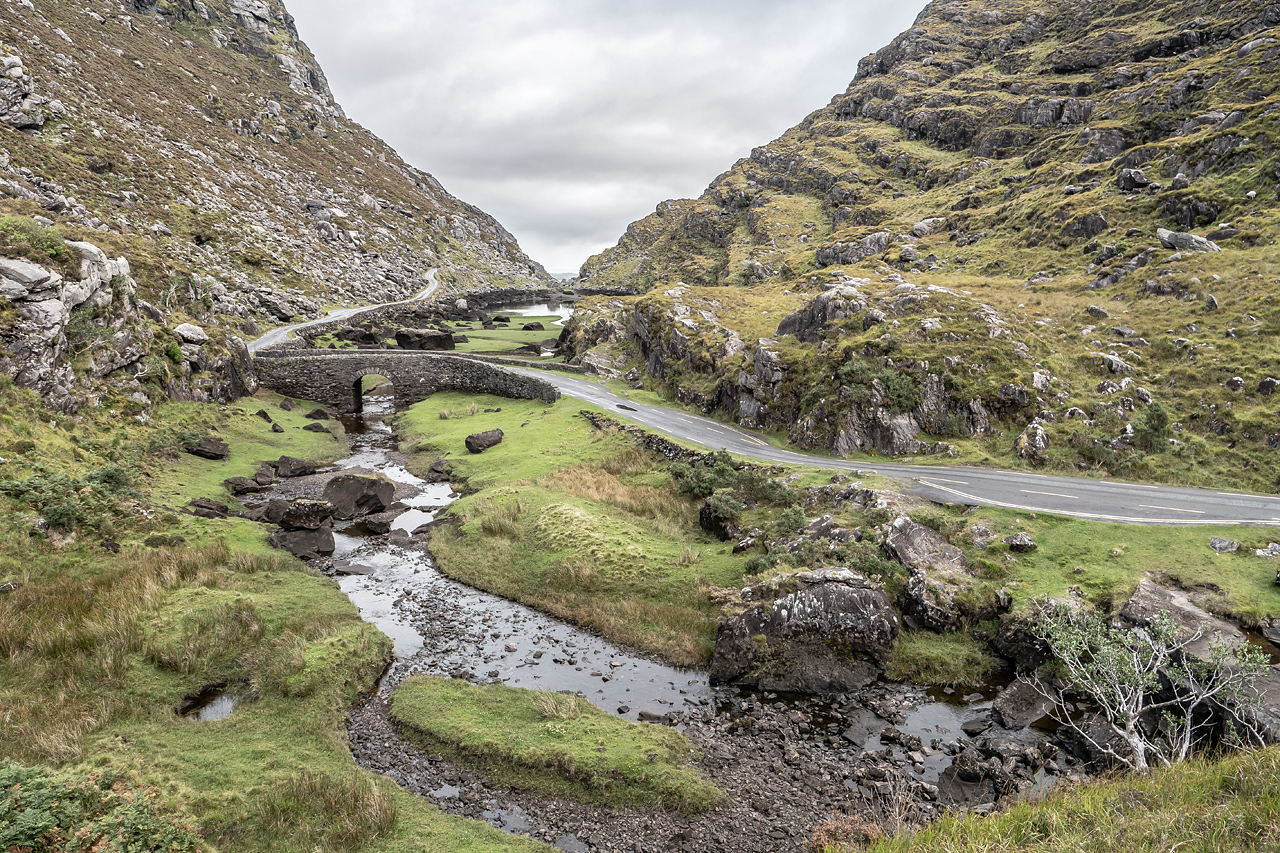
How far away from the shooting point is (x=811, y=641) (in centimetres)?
2256

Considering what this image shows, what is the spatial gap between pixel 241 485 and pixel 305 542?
10.9m

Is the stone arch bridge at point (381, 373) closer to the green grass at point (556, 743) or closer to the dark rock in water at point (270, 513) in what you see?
the dark rock in water at point (270, 513)

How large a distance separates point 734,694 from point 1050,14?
211685mm

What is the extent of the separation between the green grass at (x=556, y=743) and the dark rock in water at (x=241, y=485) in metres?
25.4

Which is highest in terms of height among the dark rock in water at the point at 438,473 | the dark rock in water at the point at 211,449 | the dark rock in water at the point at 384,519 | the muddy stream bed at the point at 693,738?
the dark rock in water at the point at 211,449

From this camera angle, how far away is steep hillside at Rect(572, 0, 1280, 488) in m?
36.2

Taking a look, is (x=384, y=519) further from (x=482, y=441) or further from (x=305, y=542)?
(x=482, y=441)

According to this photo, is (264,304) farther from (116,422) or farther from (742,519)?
(742,519)

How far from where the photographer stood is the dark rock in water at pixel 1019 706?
1934 centimetres

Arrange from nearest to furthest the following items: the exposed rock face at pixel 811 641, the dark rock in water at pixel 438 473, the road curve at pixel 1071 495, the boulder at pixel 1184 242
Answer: the exposed rock face at pixel 811 641
the road curve at pixel 1071 495
the dark rock in water at pixel 438 473
the boulder at pixel 1184 242

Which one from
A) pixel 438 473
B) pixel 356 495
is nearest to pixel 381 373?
pixel 438 473

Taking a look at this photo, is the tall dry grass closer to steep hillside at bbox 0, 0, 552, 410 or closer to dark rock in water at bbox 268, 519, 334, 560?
dark rock in water at bbox 268, 519, 334, 560

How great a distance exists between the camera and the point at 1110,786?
10.7 metres

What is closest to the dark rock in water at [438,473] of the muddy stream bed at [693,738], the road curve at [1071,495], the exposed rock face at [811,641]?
the muddy stream bed at [693,738]
